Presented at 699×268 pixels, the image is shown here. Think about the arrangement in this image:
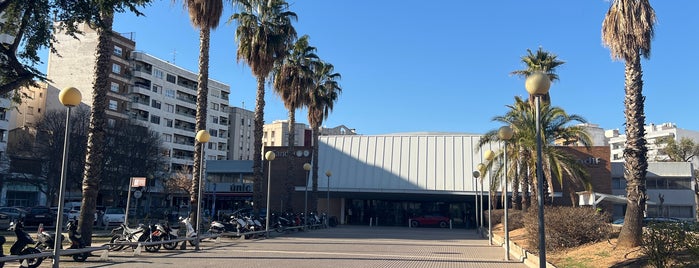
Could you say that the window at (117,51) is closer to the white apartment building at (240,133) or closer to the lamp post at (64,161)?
the white apartment building at (240,133)

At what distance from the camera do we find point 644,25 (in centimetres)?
1480

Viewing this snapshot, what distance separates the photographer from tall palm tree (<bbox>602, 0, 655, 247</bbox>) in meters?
13.4

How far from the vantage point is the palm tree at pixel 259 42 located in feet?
89.8

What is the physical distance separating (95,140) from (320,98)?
82.1 feet

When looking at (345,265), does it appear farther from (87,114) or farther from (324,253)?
(87,114)

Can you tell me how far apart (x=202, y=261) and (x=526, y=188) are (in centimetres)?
1866

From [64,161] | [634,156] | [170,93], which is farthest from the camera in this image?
[170,93]

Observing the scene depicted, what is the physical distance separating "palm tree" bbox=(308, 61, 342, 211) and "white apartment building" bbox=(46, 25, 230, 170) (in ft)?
107

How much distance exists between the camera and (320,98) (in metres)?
39.5

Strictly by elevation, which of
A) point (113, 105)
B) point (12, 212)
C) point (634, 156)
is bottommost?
point (12, 212)

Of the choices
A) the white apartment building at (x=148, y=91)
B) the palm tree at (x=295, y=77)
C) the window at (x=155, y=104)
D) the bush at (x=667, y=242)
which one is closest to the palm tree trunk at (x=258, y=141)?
the palm tree at (x=295, y=77)

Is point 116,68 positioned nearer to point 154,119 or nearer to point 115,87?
point 115,87

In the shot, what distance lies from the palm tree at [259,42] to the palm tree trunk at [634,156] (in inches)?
691

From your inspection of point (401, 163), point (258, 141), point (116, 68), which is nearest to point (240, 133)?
point (116, 68)
